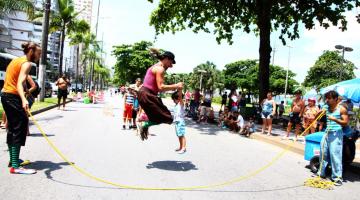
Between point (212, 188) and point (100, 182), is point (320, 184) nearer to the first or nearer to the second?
point (212, 188)

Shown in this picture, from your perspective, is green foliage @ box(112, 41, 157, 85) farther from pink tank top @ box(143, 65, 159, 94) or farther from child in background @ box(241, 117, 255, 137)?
pink tank top @ box(143, 65, 159, 94)

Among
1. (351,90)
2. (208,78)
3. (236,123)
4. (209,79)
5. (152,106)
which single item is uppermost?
(208,78)

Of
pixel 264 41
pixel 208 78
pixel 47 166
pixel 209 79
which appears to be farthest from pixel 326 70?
pixel 47 166

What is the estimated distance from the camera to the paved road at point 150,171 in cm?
507

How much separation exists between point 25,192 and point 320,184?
4.47 metres

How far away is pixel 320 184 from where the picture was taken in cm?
624

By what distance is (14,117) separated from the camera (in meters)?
5.68

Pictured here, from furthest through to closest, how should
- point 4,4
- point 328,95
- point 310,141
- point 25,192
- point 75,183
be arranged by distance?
1. point 4,4
2. point 310,141
3. point 328,95
4. point 75,183
5. point 25,192

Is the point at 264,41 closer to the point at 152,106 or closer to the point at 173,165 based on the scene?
the point at 173,165

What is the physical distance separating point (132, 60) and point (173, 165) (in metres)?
63.8

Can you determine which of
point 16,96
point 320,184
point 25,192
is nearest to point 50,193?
point 25,192

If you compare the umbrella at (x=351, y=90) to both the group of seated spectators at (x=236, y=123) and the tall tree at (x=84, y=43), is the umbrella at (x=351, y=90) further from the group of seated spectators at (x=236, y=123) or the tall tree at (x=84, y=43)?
the tall tree at (x=84, y=43)

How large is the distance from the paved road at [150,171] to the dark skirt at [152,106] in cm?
90

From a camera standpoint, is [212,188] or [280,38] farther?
[280,38]
